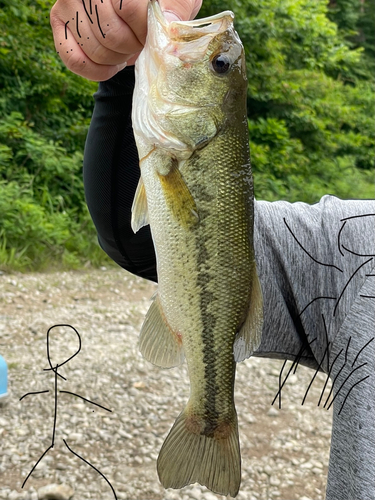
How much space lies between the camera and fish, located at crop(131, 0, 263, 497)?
91 cm

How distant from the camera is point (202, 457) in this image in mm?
938

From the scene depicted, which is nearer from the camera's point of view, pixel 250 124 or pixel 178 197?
pixel 178 197

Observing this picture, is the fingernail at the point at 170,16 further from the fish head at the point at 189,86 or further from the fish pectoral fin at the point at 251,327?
the fish pectoral fin at the point at 251,327

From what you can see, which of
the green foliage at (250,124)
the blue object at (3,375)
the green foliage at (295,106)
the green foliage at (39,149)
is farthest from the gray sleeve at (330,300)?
the green foliage at (295,106)

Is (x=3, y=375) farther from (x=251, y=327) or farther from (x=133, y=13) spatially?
(x=133, y=13)

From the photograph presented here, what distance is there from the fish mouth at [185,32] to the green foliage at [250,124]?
136 inches

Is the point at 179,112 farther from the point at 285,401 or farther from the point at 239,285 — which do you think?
the point at 285,401

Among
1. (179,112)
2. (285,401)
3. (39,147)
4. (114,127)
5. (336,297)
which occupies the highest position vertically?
(179,112)

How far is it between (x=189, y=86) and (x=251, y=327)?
44 centimetres

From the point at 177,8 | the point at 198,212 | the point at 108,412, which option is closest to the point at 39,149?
the point at 108,412

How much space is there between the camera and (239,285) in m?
0.95

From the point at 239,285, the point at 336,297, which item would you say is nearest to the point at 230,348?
the point at 239,285

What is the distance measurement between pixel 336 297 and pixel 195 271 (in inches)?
29.7

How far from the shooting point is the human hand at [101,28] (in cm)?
90
